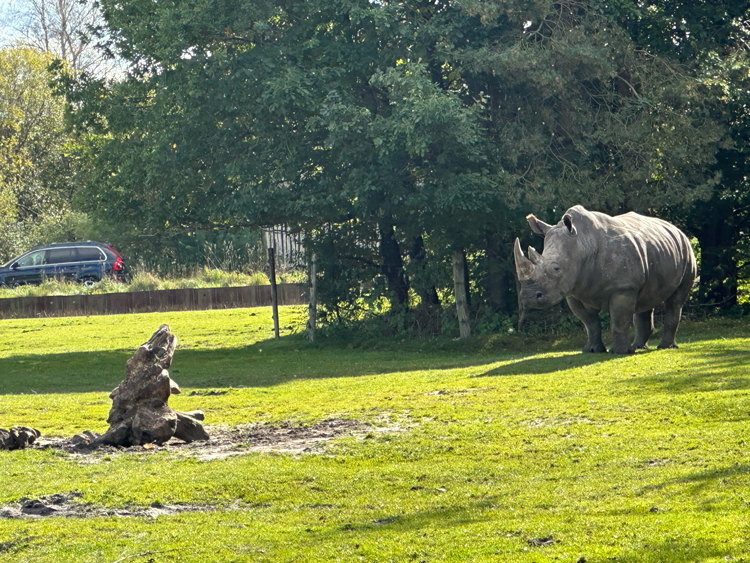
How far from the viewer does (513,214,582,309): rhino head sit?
17281 mm

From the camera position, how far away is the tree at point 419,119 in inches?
859

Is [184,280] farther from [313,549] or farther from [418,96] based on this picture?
[313,549]

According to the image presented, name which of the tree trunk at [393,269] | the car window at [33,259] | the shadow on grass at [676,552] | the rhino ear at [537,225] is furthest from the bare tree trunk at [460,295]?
the car window at [33,259]

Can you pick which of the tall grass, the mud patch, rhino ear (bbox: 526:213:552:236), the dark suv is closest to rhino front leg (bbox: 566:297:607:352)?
rhino ear (bbox: 526:213:552:236)

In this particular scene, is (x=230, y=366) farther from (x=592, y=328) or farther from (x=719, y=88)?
(x=719, y=88)

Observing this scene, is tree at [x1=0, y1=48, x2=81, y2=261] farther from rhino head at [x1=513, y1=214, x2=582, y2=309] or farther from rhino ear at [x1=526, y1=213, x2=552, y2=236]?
rhino head at [x1=513, y1=214, x2=582, y2=309]

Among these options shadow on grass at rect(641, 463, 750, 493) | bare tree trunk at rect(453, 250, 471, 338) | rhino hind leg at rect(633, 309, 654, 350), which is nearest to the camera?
shadow on grass at rect(641, 463, 750, 493)

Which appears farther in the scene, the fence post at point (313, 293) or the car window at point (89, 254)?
the car window at point (89, 254)

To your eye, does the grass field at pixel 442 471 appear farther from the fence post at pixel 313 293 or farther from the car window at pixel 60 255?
the car window at pixel 60 255

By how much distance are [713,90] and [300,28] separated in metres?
8.69

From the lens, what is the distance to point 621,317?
58.5 feet

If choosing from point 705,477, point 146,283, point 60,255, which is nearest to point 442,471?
point 705,477

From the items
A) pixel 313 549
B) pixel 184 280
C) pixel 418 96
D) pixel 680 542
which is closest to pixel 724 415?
pixel 680 542

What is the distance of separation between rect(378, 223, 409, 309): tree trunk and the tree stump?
13.7 metres
